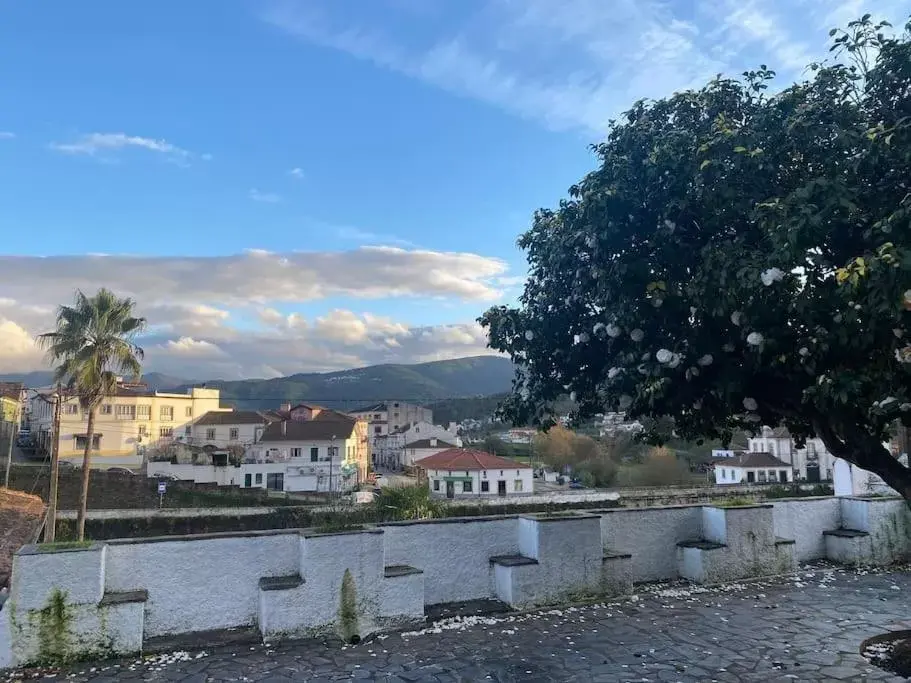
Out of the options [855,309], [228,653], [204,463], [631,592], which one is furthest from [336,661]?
[204,463]

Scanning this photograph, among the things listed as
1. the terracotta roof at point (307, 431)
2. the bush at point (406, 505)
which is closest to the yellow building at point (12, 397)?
the terracotta roof at point (307, 431)

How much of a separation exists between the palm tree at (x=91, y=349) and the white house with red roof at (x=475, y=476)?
32.1m

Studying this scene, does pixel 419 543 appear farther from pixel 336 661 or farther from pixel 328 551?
pixel 336 661

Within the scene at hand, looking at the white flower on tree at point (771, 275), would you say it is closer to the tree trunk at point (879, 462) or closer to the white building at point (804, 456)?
the tree trunk at point (879, 462)

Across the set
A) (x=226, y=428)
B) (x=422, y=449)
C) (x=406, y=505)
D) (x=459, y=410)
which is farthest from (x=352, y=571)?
(x=459, y=410)

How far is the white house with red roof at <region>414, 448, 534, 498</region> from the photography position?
161ft

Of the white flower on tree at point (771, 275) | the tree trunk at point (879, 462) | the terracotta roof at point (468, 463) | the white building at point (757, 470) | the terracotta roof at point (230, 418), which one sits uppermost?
the terracotta roof at point (230, 418)

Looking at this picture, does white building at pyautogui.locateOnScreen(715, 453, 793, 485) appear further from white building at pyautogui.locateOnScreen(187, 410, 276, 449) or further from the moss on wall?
the moss on wall

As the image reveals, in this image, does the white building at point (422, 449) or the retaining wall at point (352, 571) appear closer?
the retaining wall at point (352, 571)

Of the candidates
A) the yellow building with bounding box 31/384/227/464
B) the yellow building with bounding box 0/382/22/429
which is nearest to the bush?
the yellow building with bounding box 0/382/22/429

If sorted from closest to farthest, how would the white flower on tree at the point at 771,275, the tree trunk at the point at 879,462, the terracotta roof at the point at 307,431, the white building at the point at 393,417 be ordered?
the white flower on tree at the point at 771,275
the tree trunk at the point at 879,462
the terracotta roof at the point at 307,431
the white building at the point at 393,417

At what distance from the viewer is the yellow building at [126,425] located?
50.0 metres

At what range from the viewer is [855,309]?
3760 mm

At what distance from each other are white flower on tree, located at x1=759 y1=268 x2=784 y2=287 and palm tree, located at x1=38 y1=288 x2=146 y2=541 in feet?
62.9
